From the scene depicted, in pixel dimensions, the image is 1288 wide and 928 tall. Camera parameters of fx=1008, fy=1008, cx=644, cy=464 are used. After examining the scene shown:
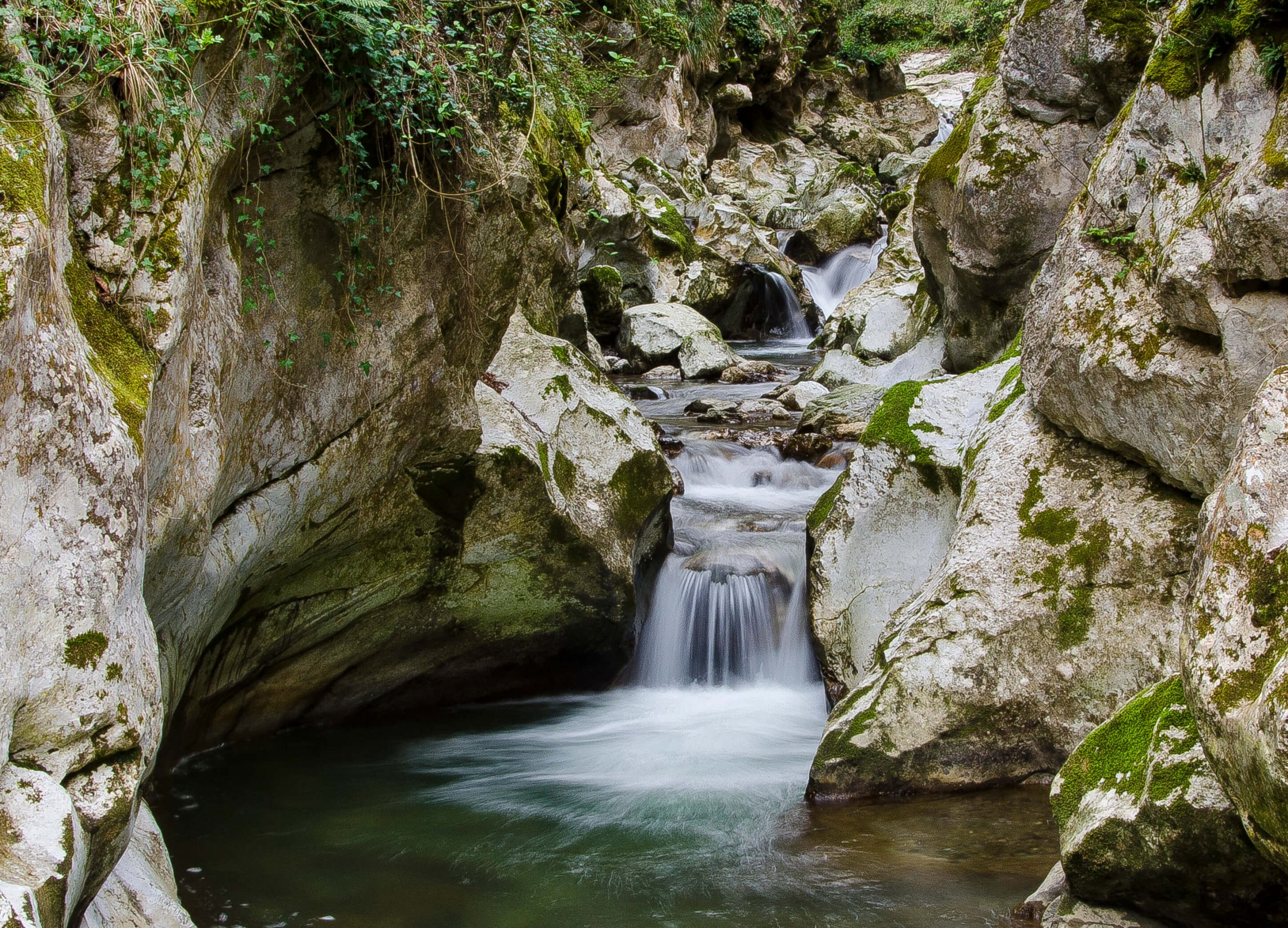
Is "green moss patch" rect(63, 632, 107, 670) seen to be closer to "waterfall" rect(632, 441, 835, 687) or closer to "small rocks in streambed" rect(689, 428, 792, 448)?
"waterfall" rect(632, 441, 835, 687)

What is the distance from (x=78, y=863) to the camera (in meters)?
2.63

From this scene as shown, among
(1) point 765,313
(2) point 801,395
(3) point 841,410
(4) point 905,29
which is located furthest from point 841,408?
(4) point 905,29

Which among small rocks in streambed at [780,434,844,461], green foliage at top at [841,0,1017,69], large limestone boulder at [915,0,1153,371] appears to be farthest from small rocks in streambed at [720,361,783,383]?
green foliage at top at [841,0,1017,69]

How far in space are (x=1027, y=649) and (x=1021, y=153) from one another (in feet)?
19.3

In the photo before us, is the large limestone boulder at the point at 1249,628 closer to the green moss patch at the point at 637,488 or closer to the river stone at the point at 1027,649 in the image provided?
the river stone at the point at 1027,649

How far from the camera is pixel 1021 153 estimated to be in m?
9.46

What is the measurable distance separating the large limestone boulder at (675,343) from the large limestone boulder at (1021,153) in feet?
17.8

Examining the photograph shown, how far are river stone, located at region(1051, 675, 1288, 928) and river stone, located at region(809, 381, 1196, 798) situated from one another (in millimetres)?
1538

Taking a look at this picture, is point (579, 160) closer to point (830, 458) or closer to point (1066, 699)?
point (830, 458)

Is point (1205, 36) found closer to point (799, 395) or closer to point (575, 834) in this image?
point (575, 834)

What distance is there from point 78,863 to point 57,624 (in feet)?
2.14

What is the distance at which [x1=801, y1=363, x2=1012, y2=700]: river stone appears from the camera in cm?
Answer: 655

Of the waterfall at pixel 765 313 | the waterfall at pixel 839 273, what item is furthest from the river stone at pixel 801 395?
the waterfall at pixel 839 273

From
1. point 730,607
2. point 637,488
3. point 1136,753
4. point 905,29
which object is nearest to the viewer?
point 1136,753
